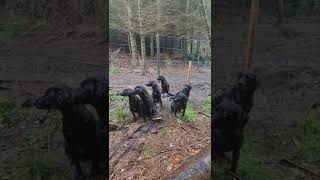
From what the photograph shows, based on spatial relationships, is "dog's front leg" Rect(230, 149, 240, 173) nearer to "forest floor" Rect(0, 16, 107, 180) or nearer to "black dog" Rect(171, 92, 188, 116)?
"black dog" Rect(171, 92, 188, 116)

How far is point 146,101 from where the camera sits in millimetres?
2410

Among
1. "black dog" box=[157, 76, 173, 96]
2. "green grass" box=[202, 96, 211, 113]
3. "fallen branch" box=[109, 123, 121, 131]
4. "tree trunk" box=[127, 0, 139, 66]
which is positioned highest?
"tree trunk" box=[127, 0, 139, 66]

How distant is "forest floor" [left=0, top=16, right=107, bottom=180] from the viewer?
3.21 m

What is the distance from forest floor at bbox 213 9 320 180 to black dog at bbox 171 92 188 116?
0.38m

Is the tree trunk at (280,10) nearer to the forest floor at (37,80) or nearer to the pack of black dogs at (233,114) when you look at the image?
the pack of black dogs at (233,114)

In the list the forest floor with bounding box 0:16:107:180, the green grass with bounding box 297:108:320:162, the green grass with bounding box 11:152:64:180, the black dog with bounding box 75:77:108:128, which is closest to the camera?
the black dog with bounding box 75:77:108:128

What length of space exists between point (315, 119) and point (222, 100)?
4.35ft

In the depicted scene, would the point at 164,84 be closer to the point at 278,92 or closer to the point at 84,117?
the point at 84,117

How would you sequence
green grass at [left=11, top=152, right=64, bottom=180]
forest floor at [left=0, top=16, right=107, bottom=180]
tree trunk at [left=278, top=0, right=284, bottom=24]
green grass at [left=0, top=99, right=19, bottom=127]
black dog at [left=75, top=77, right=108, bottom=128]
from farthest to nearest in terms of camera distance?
tree trunk at [left=278, top=0, right=284, bottom=24], green grass at [left=0, top=99, right=19, bottom=127], forest floor at [left=0, top=16, right=107, bottom=180], green grass at [left=11, top=152, right=64, bottom=180], black dog at [left=75, top=77, right=108, bottom=128]

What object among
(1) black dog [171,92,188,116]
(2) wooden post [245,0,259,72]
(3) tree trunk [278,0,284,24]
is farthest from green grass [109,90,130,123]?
(3) tree trunk [278,0,284,24]

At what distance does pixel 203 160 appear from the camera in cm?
250

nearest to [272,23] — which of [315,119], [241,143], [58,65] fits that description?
[315,119]

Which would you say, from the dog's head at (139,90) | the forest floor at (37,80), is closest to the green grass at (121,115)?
the dog's head at (139,90)

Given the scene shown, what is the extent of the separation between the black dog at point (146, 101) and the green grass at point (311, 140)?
1449mm
